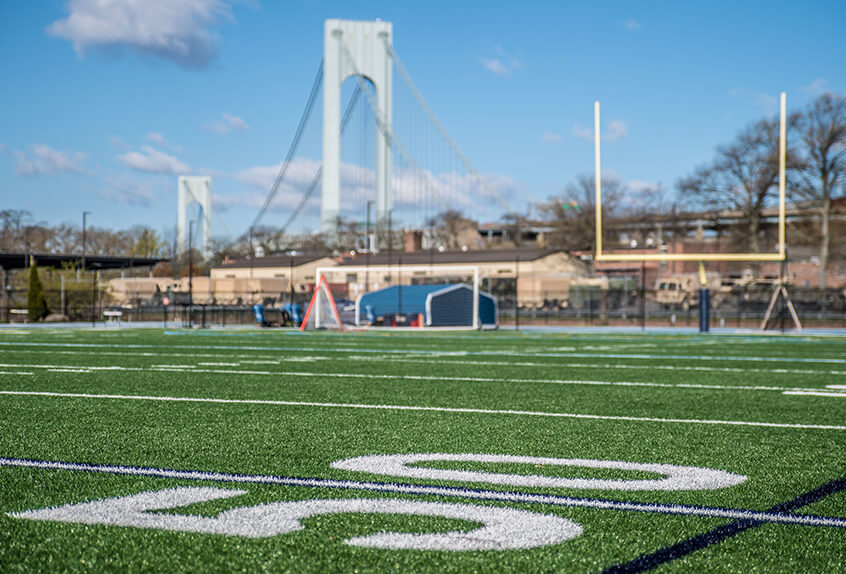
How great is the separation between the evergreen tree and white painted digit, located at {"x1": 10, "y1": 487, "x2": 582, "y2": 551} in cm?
3430

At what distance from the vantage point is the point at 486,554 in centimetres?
288

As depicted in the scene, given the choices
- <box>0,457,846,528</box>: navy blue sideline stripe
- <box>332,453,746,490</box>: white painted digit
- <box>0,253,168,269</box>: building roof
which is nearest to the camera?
<box>0,457,846,528</box>: navy blue sideline stripe

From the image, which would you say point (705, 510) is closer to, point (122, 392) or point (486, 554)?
point (486, 554)

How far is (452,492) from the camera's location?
3785 millimetres

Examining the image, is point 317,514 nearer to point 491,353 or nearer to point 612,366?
point 612,366

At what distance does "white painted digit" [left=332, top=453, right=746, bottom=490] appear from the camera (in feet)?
13.3

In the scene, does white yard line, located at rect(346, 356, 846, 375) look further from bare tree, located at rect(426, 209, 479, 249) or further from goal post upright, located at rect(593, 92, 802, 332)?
bare tree, located at rect(426, 209, 479, 249)

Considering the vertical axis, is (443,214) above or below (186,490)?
above

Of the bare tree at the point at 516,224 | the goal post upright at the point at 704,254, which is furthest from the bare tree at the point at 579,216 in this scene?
the goal post upright at the point at 704,254

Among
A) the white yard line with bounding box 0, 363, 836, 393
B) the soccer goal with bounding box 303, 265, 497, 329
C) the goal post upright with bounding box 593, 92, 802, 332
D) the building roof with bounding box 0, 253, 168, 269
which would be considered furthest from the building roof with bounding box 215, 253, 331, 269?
the white yard line with bounding box 0, 363, 836, 393

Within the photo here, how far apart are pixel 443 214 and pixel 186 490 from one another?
8504 centimetres

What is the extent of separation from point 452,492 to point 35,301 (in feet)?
115

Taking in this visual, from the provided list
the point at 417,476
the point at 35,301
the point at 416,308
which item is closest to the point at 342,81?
the point at 35,301

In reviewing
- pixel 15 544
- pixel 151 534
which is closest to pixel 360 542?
pixel 151 534
